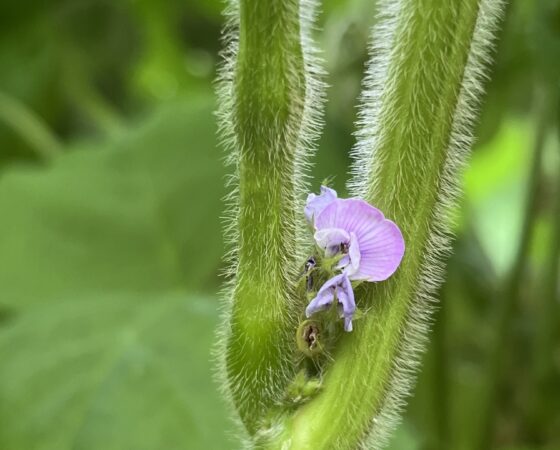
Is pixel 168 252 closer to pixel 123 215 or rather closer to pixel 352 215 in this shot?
pixel 123 215

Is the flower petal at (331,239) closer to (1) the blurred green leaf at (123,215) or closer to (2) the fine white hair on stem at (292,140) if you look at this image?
(2) the fine white hair on stem at (292,140)

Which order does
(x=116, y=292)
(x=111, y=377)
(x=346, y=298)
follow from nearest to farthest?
(x=346, y=298), (x=111, y=377), (x=116, y=292)

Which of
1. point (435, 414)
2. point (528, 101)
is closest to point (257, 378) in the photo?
point (435, 414)

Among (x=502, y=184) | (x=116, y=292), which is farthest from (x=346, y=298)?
(x=502, y=184)

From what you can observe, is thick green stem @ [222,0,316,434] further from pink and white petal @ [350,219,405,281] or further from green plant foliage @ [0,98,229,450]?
green plant foliage @ [0,98,229,450]

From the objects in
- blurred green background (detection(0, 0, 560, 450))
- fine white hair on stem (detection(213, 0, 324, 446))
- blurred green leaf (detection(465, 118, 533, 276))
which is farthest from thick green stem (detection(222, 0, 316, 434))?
blurred green leaf (detection(465, 118, 533, 276))

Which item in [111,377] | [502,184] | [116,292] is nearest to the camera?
[111,377]

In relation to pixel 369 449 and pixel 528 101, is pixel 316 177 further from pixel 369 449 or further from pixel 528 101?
pixel 369 449
